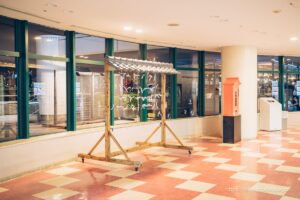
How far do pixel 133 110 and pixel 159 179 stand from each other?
13.0ft

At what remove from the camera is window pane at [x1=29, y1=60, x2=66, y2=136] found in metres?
6.98

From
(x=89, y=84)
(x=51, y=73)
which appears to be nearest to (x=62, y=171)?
(x=51, y=73)

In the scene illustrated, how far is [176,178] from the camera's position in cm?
524

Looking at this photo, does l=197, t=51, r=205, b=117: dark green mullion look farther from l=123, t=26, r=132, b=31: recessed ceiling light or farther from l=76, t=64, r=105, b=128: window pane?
l=123, t=26, r=132, b=31: recessed ceiling light

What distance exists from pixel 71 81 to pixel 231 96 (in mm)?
4354

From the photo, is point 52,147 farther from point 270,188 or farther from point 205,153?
point 270,188

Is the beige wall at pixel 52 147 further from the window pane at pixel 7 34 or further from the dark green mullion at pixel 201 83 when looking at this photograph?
the window pane at pixel 7 34

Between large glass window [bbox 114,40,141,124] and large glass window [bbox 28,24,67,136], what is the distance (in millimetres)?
1538

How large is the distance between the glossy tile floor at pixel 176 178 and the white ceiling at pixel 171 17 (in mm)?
2776

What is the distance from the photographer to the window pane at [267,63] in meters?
12.0

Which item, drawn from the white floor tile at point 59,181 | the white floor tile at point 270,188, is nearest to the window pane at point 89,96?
the white floor tile at point 59,181

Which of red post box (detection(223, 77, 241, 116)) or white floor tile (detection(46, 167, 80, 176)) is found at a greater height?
red post box (detection(223, 77, 241, 116))

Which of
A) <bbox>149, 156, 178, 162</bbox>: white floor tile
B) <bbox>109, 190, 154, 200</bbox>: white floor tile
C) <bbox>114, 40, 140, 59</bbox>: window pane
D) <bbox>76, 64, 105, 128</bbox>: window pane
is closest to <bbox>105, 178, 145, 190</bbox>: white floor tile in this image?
<bbox>109, 190, 154, 200</bbox>: white floor tile

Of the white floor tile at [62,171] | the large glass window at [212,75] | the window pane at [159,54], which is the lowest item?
the white floor tile at [62,171]
